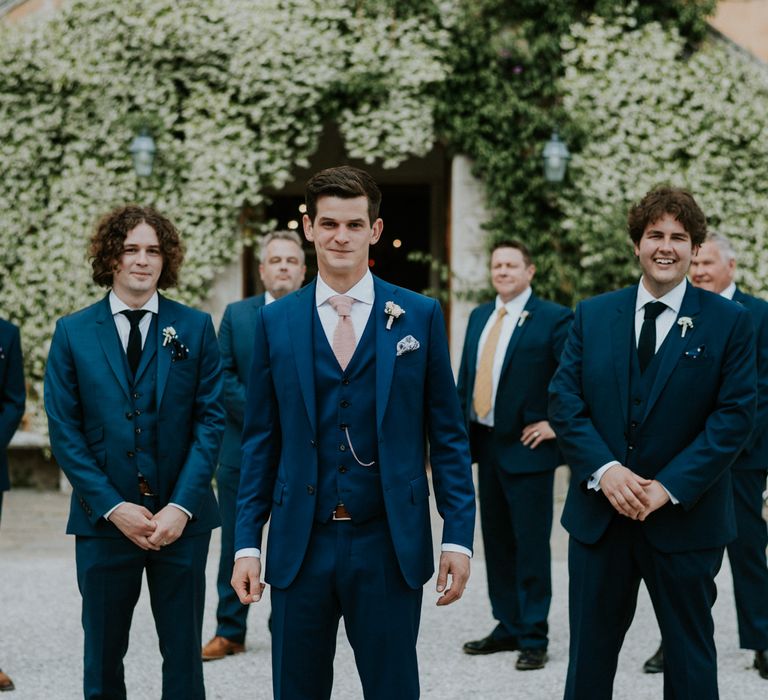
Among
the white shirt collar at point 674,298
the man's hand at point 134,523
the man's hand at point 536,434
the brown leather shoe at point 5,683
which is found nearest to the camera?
the man's hand at point 134,523

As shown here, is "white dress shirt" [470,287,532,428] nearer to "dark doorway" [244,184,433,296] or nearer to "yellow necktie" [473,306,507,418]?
"yellow necktie" [473,306,507,418]

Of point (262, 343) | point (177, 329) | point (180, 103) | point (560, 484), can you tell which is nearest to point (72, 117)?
point (180, 103)

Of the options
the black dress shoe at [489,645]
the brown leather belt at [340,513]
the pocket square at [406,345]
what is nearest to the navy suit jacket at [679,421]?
the pocket square at [406,345]

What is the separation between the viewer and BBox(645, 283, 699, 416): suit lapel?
3369mm

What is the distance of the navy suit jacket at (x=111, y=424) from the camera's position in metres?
3.48

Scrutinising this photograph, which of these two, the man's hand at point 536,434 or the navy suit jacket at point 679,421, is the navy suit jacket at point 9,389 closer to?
the man's hand at point 536,434

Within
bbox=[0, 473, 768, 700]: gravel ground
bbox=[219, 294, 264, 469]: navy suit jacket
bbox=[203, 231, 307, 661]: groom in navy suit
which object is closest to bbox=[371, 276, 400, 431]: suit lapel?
bbox=[0, 473, 768, 700]: gravel ground

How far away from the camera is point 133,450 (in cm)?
352

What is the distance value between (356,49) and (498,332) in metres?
4.69

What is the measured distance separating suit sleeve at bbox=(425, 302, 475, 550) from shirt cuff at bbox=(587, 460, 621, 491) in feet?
2.08

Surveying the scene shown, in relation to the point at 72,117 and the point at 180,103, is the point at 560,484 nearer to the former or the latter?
the point at 180,103

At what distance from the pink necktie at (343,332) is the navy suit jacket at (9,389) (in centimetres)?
237

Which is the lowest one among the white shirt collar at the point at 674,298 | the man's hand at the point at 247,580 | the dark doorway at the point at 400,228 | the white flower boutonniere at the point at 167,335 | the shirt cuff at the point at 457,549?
the man's hand at the point at 247,580

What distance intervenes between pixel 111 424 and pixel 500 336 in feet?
7.81
